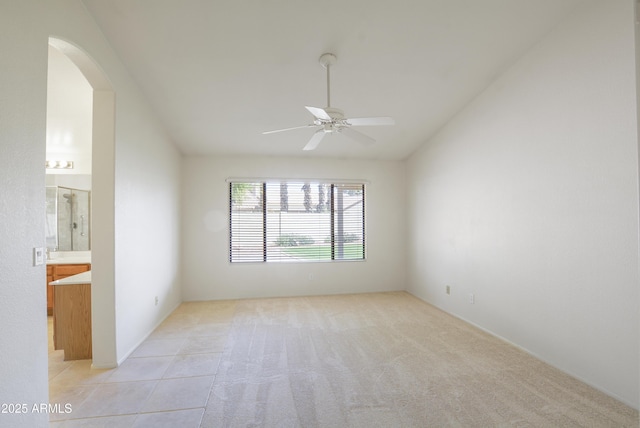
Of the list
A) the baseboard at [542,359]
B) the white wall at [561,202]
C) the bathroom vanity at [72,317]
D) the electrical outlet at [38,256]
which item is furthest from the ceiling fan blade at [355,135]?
the bathroom vanity at [72,317]

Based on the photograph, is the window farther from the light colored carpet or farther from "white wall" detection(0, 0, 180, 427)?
"white wall" detection(0, 0, 180, 427)

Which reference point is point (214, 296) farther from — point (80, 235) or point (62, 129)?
point (62, 129)

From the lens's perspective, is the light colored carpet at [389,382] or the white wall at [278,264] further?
the white wall at [278,264]

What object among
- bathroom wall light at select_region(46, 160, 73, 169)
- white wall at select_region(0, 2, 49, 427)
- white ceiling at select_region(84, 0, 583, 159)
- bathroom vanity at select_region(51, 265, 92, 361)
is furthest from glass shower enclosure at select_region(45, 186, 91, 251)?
white wall at select_region(0, 2, 49, 427)

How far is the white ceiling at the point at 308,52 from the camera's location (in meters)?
2.48

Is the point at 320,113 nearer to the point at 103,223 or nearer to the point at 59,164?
the point at 103,223

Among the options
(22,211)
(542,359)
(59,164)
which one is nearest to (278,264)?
(59,164)

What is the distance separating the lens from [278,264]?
5.38m

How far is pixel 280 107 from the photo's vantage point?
3766mm

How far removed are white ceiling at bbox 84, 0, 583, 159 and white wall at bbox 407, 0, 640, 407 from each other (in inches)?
16.1

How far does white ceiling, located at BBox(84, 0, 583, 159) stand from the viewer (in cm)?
248

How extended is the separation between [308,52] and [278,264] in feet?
11.6

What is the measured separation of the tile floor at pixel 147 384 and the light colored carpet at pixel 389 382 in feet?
0.47

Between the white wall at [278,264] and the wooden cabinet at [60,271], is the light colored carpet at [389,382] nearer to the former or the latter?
the white wall at [278,264]
